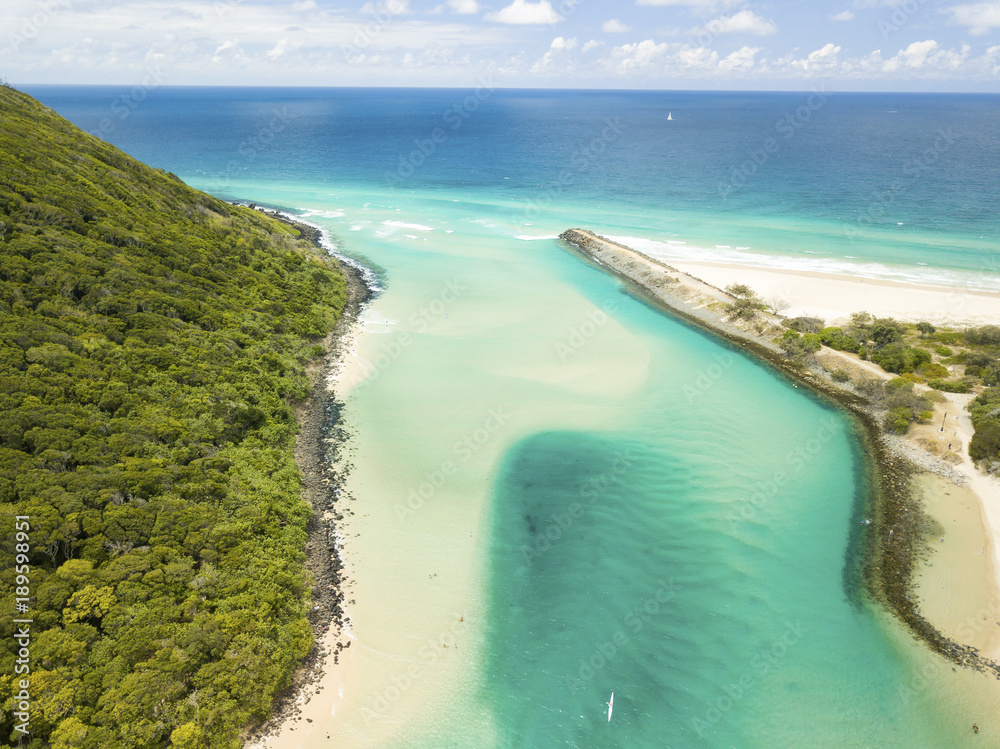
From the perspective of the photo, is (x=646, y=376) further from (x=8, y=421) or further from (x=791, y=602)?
(x=8, y=421)

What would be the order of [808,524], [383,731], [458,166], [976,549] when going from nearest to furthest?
[383,731], [976,549], [808,524], [458,166]

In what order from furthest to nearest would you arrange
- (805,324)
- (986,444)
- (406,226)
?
(406,226) → (805,324) → (986,444)

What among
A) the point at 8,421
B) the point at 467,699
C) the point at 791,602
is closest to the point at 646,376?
the point at 791,602

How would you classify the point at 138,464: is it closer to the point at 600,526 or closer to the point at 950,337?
the point at 600,526

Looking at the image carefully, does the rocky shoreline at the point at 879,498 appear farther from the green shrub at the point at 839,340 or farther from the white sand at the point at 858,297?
the white sand at the point at 858,297

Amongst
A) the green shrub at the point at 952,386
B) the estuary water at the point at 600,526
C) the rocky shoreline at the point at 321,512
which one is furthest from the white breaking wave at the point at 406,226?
the green shrub at the point at 952,386

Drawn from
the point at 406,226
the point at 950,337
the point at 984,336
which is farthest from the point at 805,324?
the point at 406,226
